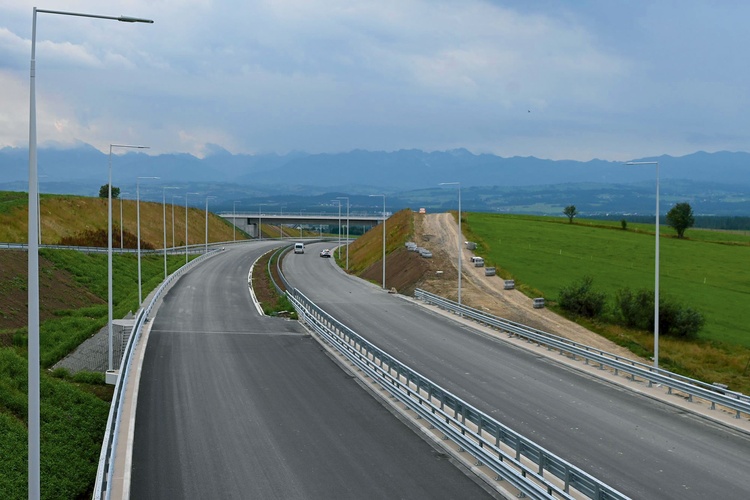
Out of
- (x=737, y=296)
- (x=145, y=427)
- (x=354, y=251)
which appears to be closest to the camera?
(x=145, y=427)

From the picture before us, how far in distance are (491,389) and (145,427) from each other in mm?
11743

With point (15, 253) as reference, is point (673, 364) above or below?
below

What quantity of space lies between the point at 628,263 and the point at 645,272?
17.0 ft

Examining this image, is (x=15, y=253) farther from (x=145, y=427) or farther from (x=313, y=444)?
(x=313, y=444)

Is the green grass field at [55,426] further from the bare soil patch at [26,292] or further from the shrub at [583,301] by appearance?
the shrub at [583,301]

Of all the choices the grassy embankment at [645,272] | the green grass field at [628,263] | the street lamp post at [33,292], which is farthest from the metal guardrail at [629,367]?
the street lamp post at [33,292]

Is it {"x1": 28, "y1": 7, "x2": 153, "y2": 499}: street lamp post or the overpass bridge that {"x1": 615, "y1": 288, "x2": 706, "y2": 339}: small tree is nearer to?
{"x1": 28, "y1": 7, "x2": 153, "y2": 499}: street lamp post

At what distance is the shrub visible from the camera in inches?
1864

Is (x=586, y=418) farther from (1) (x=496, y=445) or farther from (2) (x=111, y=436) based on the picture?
(2) (x=111, y=436)

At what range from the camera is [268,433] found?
67.3 ft

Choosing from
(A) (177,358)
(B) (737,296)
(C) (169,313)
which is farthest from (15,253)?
(B) (737,296)

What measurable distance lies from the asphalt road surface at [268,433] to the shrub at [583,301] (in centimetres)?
2001

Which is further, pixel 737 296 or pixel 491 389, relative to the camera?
pixel 737 296

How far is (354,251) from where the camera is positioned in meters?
101
